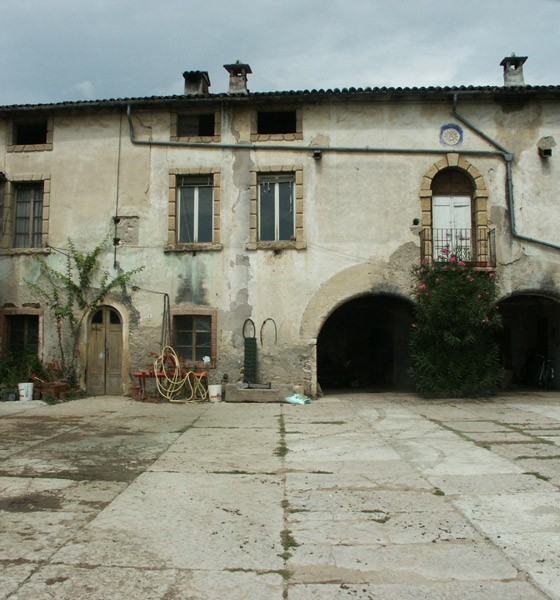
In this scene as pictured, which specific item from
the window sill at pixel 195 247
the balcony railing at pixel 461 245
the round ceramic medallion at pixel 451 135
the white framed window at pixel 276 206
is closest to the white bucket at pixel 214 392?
the window sill at pixel 195 247

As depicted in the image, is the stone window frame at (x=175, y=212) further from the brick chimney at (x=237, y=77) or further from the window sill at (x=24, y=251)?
the window sill at (x=24, y=251)

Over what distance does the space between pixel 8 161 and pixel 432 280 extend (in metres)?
10.4

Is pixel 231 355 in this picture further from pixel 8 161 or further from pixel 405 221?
pixel 8 161

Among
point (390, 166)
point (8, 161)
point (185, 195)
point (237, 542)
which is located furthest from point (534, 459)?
point (8, 161)

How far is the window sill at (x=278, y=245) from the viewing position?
485 inches

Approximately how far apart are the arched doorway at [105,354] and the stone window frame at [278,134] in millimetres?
5240

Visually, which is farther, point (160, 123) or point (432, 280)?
point (160, 123)

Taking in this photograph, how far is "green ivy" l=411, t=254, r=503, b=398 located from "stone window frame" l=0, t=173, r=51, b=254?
8740 millimetres

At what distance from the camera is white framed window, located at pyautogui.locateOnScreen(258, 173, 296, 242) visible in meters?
12.6

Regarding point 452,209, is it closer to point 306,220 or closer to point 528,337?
point 306,220

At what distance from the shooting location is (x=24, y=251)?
1297 cm

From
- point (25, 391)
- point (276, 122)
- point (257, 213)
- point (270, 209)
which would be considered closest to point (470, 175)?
point (270, 209)

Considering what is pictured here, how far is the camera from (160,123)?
1292 centimetres

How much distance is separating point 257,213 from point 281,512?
9.06 m
